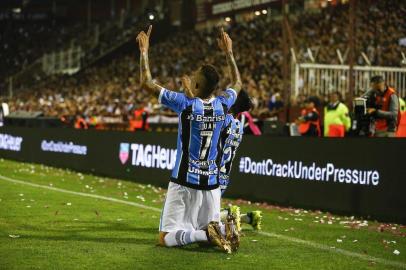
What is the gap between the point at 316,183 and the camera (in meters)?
13.5

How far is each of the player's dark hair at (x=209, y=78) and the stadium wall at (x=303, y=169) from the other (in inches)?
170

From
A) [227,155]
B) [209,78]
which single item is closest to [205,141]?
[209,78]

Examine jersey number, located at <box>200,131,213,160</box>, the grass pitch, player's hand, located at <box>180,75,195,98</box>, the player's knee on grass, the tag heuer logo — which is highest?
player's hand, located at <box>180,75,195,98</box>

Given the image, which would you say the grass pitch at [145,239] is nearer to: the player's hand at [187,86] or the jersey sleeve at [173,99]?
the jersey sleeve at [173,99]

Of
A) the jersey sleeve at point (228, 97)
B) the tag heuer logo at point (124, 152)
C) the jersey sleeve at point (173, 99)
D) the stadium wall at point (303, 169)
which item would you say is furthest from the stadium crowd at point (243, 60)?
the jersey sleeve at point (173, 99)

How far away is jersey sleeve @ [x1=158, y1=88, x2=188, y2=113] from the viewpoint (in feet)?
28.1

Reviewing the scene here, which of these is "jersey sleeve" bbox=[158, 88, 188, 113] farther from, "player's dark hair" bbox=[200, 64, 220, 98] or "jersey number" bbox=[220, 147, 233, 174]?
"jersey number" bbox=[220, 147, 233, 174]

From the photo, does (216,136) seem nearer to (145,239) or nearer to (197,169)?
(197,169)

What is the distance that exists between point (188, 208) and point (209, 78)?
54.5 inches

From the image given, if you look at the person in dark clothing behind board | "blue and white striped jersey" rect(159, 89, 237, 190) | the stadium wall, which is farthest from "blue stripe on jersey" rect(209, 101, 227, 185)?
the person in dark clothing behind board

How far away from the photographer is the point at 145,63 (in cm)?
835

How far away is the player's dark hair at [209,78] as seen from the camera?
858 cm

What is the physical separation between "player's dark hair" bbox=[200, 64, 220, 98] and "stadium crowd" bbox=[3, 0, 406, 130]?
1168cm

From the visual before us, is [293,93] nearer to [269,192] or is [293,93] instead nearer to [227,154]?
[269,192]
